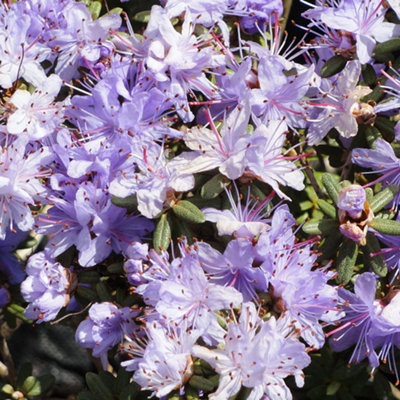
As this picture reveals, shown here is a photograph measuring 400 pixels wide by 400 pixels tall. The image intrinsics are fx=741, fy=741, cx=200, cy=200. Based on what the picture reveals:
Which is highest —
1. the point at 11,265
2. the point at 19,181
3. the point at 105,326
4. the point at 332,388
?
the point at 19,181

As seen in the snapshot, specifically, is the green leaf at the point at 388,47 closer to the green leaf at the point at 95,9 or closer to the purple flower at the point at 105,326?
the green leaf at the point at 95,9

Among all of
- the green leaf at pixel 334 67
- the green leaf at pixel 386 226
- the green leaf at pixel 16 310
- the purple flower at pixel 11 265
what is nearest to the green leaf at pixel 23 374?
the green leaf at pixel 16 310

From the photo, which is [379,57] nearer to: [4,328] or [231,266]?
[231,266]

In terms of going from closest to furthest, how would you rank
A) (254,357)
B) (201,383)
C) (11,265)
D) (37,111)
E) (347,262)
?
(254,357) < (201,383) < (347,262) < (37,111) < (11,265)

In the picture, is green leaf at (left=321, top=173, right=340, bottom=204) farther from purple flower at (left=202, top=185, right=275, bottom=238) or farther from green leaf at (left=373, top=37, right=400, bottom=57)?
green leaf at (left=373, top=37, right=400, bottom=57)

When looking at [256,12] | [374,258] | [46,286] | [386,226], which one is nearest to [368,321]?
[374,258]

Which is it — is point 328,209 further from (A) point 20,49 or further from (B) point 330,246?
(A) point 20,49
